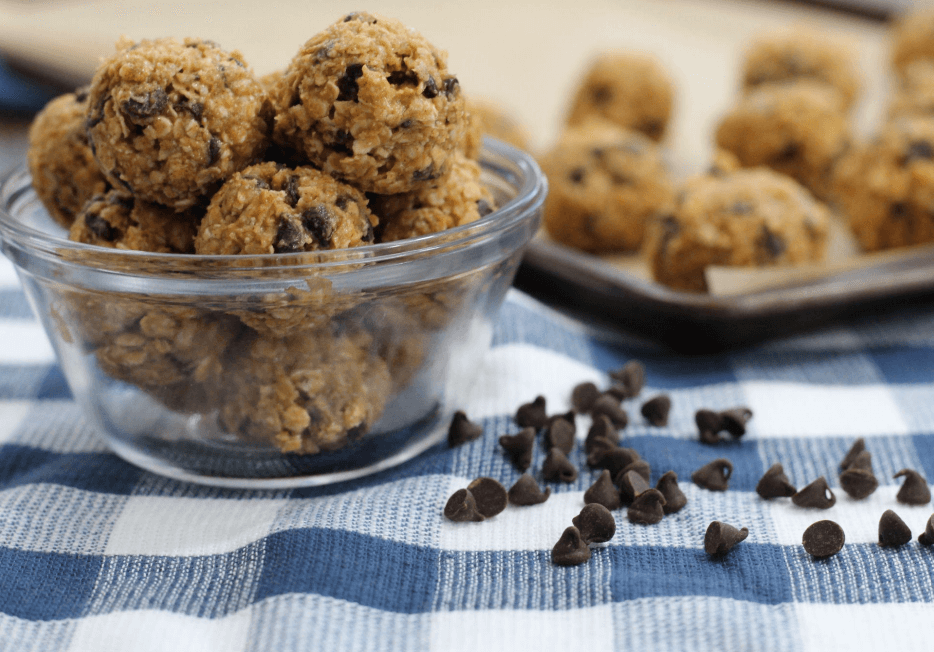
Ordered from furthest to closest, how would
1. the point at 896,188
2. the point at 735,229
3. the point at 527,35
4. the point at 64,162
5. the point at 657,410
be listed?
1. the point at 527,35
2. the point at 896,188
3. the point at 735,229
4. the point at 657,410
5. the point at 64,162

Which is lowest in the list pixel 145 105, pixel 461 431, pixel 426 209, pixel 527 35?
pixel 527 35

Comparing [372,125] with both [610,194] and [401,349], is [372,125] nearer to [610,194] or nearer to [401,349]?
[401,349]

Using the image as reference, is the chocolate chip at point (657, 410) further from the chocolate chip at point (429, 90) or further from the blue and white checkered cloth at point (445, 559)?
the chocolate chip at point (429, 90)

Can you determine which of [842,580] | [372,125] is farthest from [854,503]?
[372,125]

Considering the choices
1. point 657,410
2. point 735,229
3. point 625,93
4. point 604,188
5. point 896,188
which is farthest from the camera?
point 625,93

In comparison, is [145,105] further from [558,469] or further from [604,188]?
[604,188]

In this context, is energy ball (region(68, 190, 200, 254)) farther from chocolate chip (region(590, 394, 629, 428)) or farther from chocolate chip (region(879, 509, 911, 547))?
chocolate chip (region(879, 509, 911, 547))

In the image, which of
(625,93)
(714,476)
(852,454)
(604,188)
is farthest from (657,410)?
(625,93)
